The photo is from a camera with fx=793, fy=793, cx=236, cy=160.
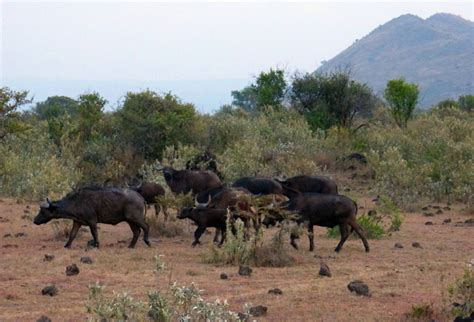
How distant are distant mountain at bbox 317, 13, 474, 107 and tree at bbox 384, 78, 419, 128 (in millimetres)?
86378

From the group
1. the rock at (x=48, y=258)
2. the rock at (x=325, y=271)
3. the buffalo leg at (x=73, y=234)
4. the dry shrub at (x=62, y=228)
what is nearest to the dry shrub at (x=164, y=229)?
the dry shrub at (x=62, y=228)

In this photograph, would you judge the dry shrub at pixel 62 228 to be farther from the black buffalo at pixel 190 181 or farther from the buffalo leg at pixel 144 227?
the black buffalo at pixel 190 181

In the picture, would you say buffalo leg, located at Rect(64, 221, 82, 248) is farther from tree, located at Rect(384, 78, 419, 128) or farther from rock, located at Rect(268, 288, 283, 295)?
tree, located at Rect(384, 78, 419, 128)

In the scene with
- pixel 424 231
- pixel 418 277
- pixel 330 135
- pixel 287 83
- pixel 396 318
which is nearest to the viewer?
pixel 396 318

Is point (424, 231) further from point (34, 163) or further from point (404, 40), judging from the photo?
point (404, 40)

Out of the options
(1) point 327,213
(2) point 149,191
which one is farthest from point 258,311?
(2) point 149,191

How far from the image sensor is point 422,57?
6304 inches

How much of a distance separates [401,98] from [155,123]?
16.7m

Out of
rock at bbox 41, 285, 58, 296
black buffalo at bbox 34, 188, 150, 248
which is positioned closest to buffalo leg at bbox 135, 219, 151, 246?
black buffalo at bbox 34, 188, 150, 248

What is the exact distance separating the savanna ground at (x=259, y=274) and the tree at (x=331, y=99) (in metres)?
21.0

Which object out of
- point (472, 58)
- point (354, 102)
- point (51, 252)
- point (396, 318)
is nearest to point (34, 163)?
point (51, 252)

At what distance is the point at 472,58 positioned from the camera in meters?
148

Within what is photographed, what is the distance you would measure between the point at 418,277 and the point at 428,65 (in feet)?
481

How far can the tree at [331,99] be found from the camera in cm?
3828
